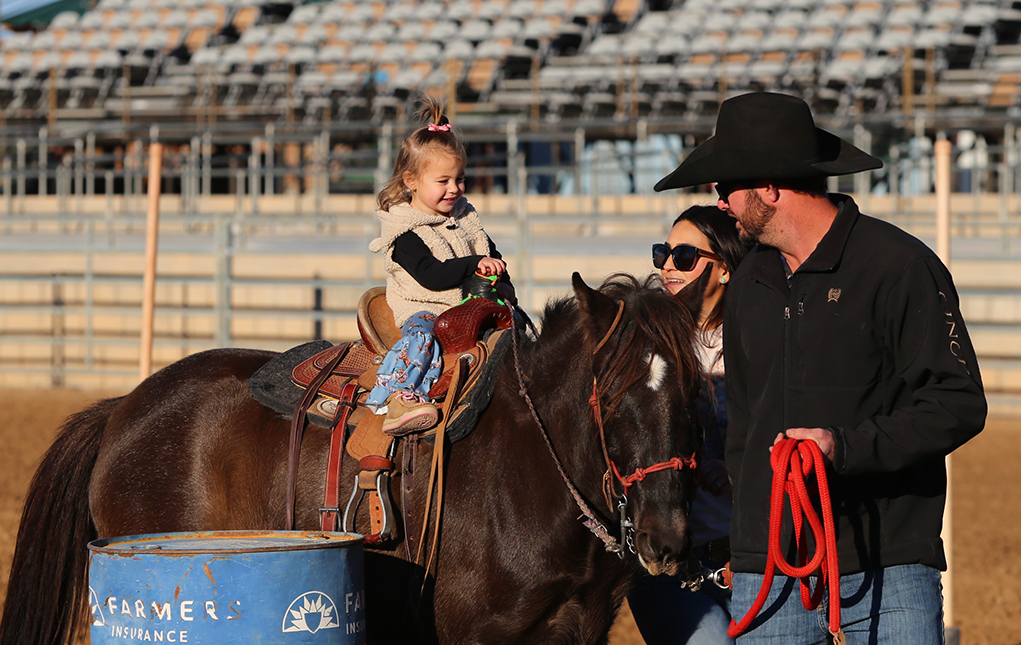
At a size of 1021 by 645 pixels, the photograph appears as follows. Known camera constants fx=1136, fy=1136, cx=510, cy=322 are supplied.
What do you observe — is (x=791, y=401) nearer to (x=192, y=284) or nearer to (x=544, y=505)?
(x=544, y=505)

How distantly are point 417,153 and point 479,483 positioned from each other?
41.6 inches

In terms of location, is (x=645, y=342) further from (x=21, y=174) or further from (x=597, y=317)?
(x=21, y=174)

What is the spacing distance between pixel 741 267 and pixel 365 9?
20.7 meters

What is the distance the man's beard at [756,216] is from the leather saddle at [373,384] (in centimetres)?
95

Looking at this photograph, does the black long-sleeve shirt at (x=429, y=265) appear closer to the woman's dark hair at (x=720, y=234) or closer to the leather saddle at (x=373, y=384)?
the leather saddle at (x=373, y=384)

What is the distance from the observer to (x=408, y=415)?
9.36 ft

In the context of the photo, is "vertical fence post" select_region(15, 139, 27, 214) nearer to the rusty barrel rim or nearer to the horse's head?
the rusty barrel rim

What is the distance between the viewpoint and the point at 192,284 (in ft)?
41.4

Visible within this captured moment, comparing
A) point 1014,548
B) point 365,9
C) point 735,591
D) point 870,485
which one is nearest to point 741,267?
point 870,485

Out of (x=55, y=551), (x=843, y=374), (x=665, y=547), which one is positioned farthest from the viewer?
(x=55, y=551)

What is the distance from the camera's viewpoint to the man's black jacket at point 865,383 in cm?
205

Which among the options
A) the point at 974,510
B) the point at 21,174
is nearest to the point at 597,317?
the point at 974,510

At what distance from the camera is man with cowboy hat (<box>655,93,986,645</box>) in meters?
2.06

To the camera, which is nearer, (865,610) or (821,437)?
(821,437)
